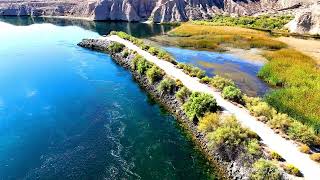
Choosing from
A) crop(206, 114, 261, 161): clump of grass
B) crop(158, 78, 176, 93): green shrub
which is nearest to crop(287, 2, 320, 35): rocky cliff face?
crop(158, 78, 176, 93): green shrub

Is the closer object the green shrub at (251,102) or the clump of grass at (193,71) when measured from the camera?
the green shrub at (251,102)

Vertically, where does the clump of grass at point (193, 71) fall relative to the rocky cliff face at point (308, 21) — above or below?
below

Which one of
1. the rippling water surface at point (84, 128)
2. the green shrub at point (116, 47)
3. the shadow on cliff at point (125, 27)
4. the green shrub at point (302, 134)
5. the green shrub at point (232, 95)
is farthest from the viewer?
the shadow on cliff at point (125, 27)

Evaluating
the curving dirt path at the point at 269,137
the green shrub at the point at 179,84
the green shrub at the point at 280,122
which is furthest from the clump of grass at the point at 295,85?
the green shrub at the point at 179,84

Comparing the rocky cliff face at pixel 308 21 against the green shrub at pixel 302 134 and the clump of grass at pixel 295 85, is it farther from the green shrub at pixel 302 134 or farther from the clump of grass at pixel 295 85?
the green shrub at pixel 302 134

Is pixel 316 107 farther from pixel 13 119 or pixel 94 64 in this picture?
pixel 94 64

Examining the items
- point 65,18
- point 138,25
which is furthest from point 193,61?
point 65,18

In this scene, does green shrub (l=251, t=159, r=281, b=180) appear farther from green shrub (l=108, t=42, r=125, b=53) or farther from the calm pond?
green shrub (l=108, t=42, r=125, b=53)
